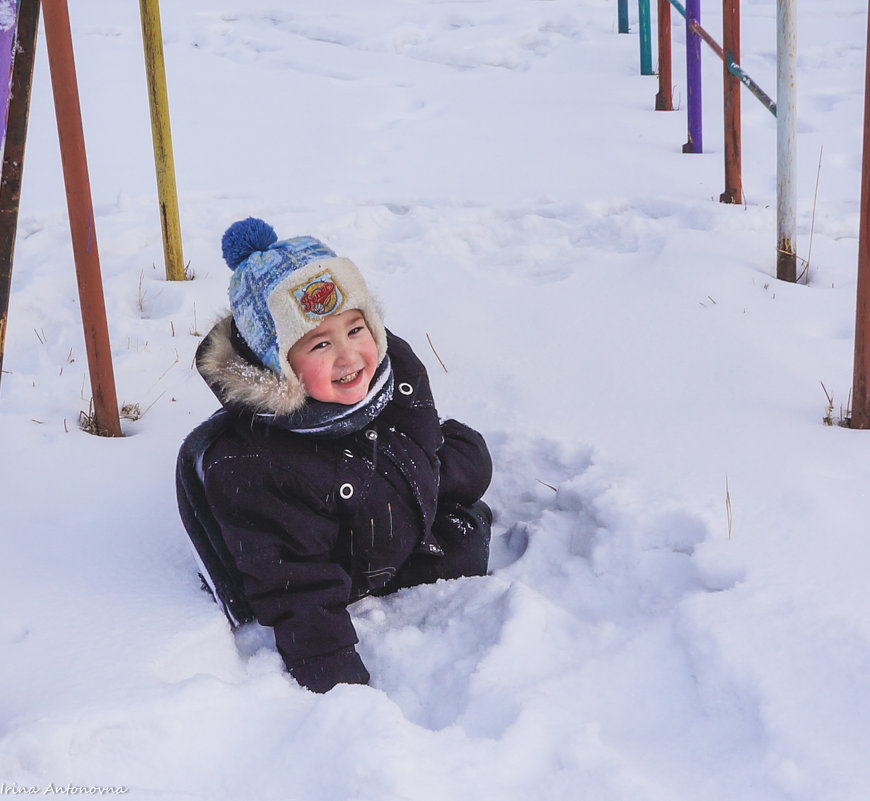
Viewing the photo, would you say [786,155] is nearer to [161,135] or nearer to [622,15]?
[161,135]

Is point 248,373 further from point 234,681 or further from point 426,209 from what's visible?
point 426,209

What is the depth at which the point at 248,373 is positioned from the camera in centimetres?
181

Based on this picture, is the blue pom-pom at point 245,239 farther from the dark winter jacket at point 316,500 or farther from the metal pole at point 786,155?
the metal pole at point 786,155

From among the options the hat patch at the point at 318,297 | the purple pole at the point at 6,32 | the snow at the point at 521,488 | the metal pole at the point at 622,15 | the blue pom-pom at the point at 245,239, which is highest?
the purple pole at the point at 6,32

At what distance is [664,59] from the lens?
4.86 meters

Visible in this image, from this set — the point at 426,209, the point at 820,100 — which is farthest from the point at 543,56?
the point at 426,209

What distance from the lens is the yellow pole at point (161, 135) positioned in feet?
9.56

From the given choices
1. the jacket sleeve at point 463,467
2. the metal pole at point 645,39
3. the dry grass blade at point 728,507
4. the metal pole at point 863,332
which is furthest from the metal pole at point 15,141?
the metal pole at point 645,39

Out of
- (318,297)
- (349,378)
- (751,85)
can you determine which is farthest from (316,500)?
(751,85)

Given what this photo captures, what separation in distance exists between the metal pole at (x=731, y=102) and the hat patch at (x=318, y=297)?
85.5 inches

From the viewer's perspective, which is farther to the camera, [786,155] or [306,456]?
[786,155]

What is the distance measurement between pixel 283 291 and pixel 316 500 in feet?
1.32

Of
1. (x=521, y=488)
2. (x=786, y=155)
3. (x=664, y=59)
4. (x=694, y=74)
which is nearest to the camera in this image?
(x=521, y=488)

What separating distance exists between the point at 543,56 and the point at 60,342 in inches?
172
